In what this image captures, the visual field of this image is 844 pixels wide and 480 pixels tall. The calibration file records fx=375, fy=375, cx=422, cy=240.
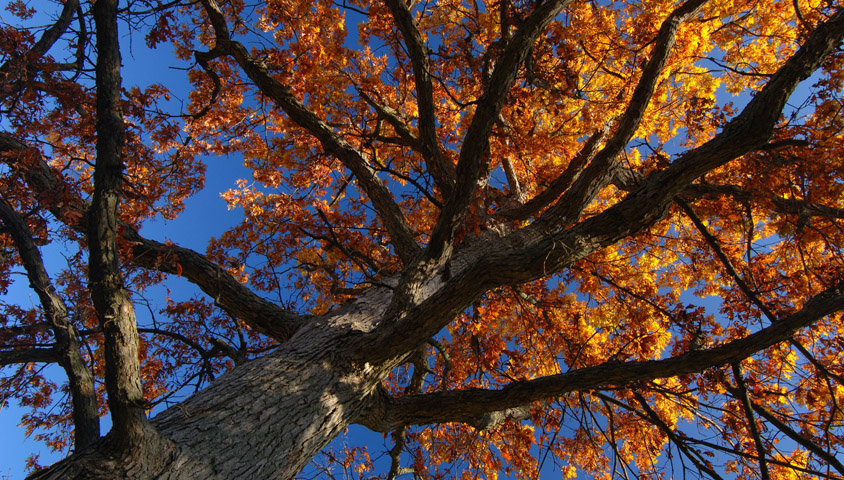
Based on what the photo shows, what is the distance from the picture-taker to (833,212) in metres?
5.07

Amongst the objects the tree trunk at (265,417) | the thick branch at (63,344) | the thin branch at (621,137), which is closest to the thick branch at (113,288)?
the tree trunk at (265,417)

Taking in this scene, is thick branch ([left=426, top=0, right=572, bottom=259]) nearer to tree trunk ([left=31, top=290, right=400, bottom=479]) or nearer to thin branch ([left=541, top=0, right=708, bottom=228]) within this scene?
tree trunk ([left=31, top=290, right=400, bottom=479])

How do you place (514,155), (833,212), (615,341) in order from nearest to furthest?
(833,212) < (615,341) < (514,155)

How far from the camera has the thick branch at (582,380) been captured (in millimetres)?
2705

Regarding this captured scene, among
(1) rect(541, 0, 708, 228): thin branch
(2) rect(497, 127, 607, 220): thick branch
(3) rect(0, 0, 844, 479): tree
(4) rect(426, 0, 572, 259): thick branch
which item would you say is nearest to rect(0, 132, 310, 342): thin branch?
(3) rect(0, 0, 844, 479): tree

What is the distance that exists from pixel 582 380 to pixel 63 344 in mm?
3832

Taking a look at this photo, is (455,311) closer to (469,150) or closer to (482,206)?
(469,150)

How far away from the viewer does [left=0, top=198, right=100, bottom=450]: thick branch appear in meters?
2.41

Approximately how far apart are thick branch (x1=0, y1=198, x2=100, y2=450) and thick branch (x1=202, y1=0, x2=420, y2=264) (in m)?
2.58

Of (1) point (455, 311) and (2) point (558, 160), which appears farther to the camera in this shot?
(2) point (558, 160)

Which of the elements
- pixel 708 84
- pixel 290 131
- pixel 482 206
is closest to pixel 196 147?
pixel 290 131

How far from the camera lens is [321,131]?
15.2ft

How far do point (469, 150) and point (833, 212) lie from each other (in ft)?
18.3

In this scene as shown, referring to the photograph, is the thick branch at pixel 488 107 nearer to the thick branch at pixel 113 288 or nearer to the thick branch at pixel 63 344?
the thick branch at pixel 113 288
